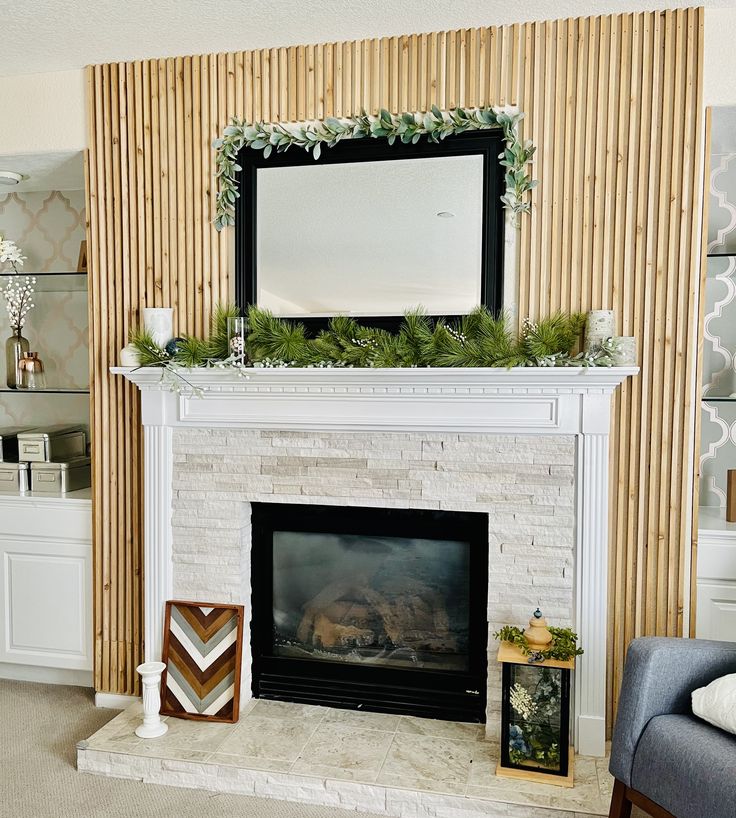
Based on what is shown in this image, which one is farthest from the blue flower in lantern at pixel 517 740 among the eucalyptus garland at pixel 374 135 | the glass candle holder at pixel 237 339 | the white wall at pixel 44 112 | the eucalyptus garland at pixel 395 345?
the white wall at pixel 44 112

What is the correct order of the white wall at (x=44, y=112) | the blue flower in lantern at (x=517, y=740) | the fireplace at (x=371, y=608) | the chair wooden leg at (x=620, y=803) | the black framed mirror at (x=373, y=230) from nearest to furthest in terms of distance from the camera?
the chair wooden leg at (x=620, y=803) → the blue flower in lantern at (x=517, y=740) → the black framed mirror at (x=373, y=230) → the fireplace at (x=371, y=608) → the white wall at (x=44, y=112)

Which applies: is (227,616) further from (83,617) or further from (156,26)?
(156,26)

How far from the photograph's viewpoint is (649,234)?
2691 mm

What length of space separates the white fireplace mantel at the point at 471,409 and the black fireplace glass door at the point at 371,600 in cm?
49

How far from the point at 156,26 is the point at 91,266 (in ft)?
3.28

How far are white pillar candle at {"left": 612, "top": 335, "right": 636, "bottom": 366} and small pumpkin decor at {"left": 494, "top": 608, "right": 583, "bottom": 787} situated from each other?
98 cm

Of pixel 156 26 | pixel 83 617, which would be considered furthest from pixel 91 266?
pixel 83 617

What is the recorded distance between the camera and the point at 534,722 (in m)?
2.55

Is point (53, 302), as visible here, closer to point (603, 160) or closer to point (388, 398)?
point (388, 398)

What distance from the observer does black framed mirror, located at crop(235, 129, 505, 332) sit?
282 centimetres

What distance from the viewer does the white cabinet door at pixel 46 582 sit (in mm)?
3273

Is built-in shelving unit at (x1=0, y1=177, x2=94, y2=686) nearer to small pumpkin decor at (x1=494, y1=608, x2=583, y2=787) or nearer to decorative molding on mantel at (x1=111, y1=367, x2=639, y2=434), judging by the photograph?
decorative molding on mantel at (x1=111, y1=367, x2=639, y2=434)

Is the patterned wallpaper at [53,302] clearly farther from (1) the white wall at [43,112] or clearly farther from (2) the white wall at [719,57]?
(2) the white wall at [719,57]

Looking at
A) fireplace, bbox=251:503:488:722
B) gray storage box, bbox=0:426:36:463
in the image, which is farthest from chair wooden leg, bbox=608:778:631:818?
gray storage box, bbox=0:426:36:463
